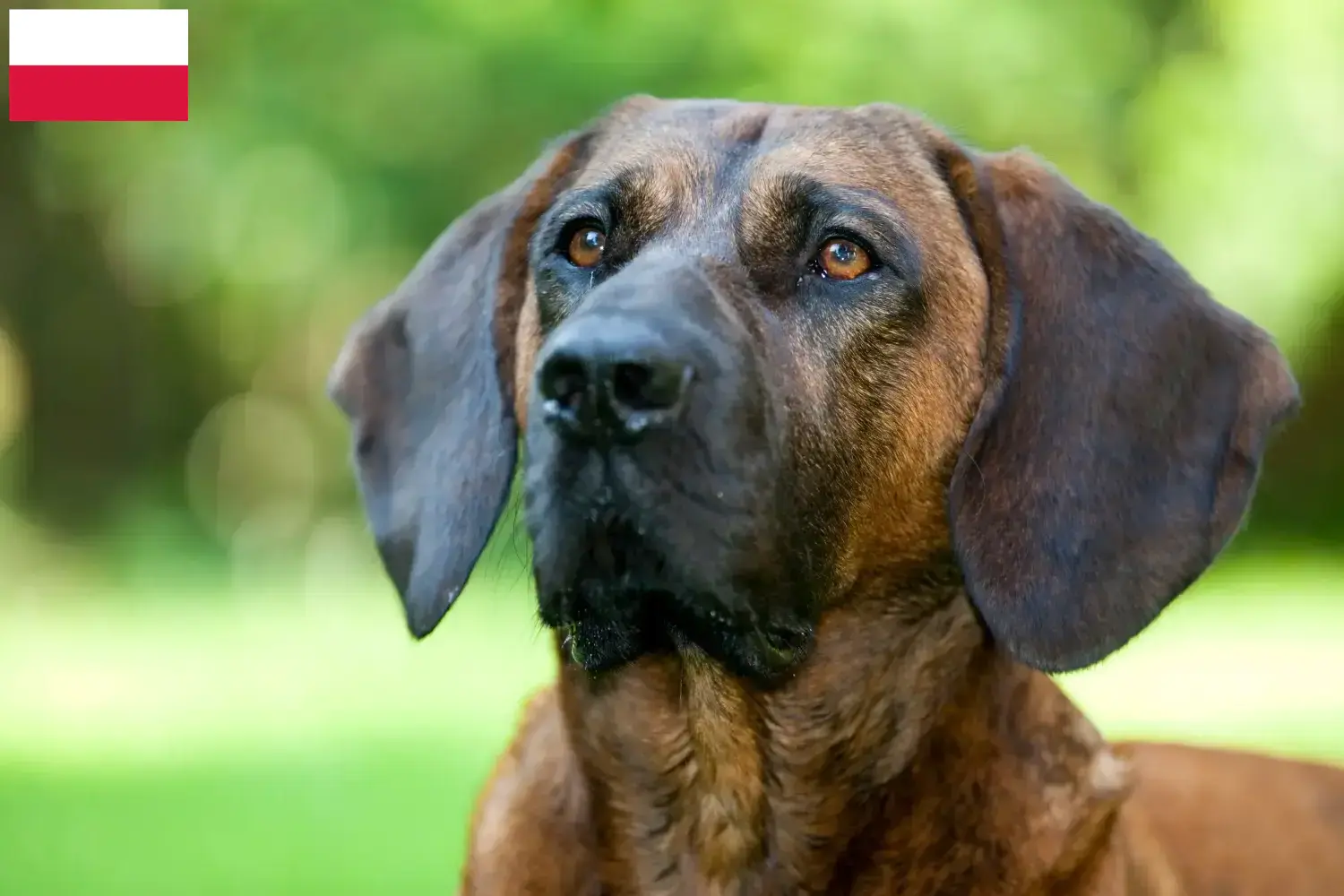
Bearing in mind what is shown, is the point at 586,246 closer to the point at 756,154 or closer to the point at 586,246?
the point at 586,246

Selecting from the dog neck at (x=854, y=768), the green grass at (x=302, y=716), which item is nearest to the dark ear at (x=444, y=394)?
the dog neck at (x=854, y=768)

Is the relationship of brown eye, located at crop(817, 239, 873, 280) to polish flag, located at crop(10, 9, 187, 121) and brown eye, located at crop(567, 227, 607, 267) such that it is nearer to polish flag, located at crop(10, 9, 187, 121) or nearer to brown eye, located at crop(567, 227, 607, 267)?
brown eye, located at crop(567, 227, 607, 267)

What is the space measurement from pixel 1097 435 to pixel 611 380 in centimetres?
104

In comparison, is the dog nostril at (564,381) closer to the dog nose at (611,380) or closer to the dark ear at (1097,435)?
the dog nose at (611,380)

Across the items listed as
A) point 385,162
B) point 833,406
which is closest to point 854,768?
point 833,406

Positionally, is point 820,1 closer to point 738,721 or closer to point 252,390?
point 252,390

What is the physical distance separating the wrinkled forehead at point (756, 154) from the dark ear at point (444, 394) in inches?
9.8

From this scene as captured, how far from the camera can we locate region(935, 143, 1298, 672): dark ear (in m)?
3.07

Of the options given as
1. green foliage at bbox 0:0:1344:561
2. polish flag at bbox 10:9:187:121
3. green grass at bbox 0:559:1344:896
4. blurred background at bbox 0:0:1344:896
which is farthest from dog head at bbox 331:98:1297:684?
green foliage at bbox 0:0:1344:561

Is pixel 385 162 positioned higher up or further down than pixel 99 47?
further down

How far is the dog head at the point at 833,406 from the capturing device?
9.07 ft

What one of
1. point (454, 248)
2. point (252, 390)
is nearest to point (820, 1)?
point (252, 390)

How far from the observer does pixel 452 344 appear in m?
3.53

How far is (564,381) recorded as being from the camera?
103 inches
